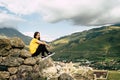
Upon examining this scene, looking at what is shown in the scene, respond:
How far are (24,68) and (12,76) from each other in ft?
6.10

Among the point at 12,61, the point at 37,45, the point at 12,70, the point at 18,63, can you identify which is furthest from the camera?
the point at 18,63

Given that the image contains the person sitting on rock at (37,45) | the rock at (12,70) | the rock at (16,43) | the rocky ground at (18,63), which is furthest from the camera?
the rock at (16,43)

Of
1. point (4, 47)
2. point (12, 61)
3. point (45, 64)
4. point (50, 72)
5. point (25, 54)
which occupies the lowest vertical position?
point (50, 72)

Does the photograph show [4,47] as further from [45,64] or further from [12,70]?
[45,64]

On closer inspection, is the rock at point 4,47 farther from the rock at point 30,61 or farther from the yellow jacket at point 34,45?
the yellow jacket at point 34,45

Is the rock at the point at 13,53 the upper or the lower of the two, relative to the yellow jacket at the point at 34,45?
lower

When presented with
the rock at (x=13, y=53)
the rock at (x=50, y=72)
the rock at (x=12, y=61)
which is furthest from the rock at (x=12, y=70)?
the rock at (x=50, y=72)

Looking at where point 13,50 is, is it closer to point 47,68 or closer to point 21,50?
point 21,50

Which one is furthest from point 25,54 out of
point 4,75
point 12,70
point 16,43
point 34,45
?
point 4,75

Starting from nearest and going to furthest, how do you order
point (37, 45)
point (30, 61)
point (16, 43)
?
point (37, 45), point (30, 61), point (16, 43)

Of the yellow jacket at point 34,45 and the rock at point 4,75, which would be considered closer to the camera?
the yellow jacket at point 34,45

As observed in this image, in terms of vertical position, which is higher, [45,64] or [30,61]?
[30,61]

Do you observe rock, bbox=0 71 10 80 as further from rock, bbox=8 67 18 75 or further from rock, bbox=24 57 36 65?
rock, bbox=24 57 36 65

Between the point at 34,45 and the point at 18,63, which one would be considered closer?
the point at 34,45
